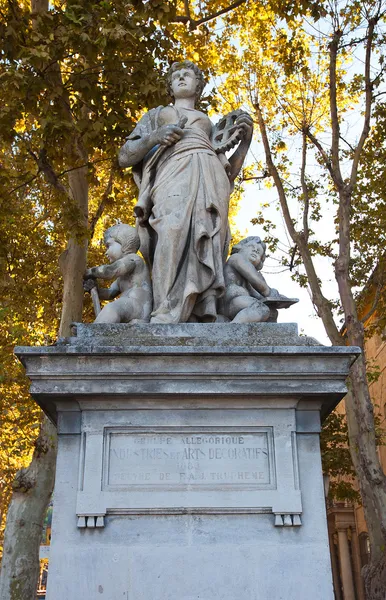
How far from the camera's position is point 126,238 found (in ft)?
19.7

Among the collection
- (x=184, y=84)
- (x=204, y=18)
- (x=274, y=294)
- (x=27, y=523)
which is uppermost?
(x=204, y=18)

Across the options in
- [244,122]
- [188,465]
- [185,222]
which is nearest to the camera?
[188,465]

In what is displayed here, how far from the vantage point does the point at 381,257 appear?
1714 cm

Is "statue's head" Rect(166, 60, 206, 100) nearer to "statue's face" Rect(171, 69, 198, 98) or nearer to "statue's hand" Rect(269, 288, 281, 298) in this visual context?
"statue's face" Rect(171, 69, 198, 98)

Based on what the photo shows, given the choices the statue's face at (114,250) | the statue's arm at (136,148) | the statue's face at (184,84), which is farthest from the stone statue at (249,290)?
the statue's face at (184,84)

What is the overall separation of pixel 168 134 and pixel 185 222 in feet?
2.69

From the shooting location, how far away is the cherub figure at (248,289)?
5.52 metres

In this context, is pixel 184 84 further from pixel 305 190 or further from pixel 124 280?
pixel 305 190

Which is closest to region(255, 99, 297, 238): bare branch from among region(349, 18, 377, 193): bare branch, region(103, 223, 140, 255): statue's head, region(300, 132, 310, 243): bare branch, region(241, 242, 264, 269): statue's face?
region(300, 132, 310, 243): bare branch

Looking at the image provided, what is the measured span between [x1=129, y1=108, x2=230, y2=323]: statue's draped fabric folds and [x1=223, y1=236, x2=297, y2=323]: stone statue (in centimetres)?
13

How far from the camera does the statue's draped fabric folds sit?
561 centimetres

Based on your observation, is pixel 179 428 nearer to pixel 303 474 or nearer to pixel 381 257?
pixel 303 474

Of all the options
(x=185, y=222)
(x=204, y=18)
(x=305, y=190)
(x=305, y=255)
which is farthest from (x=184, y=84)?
(x=305, y=190)

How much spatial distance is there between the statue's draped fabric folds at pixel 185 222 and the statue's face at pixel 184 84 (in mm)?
244
